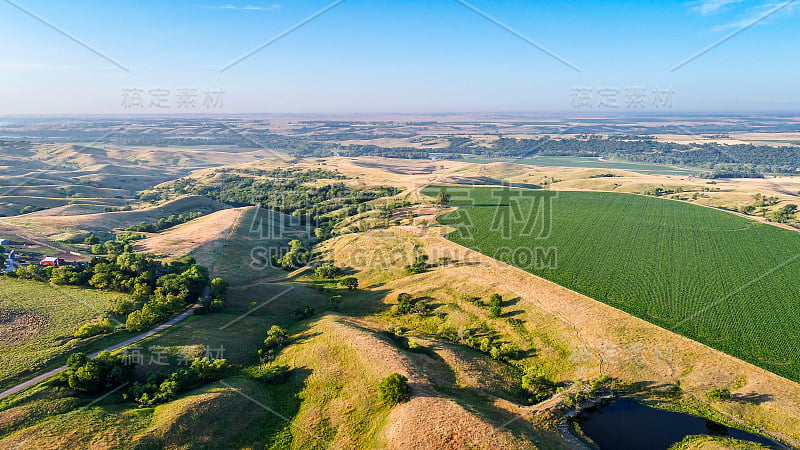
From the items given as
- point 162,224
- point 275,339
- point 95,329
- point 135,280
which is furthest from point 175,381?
point 162,224

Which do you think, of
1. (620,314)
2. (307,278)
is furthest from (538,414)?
(307,278)

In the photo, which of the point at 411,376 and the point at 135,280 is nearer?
the point at 411,376

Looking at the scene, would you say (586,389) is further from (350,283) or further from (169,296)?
(169,296)

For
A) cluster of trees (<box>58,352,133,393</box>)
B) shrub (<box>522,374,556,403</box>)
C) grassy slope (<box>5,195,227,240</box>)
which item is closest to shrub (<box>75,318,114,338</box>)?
cluster of trees (<box>58,352,133,393</box>)

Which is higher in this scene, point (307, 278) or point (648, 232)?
point (648, 232)

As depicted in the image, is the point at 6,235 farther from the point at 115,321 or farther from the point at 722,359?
the point at 722,359

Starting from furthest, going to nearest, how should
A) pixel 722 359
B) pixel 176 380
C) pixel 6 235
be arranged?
pixel 6 235 < pixel 722 359 < pixel 176 380
